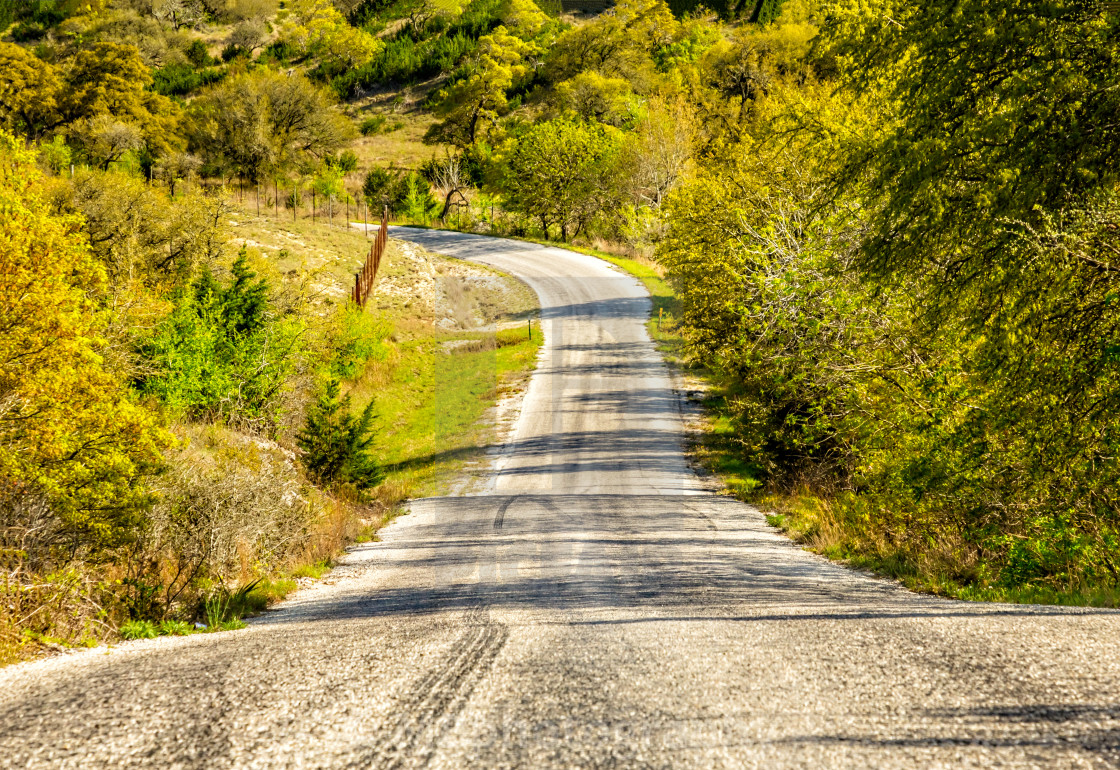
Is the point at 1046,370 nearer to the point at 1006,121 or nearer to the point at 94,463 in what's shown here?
the point at 1006,121

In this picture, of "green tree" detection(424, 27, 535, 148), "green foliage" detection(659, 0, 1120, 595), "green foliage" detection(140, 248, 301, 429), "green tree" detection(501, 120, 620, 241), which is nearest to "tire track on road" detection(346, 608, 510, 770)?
"green foliage" detection(659, 0, 1120, 595)

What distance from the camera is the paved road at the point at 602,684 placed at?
11.1 ft

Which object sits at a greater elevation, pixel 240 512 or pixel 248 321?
pixel 248 321

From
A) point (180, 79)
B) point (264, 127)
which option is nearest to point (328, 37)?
point (180, 79)

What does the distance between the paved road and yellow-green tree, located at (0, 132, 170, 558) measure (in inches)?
99.7

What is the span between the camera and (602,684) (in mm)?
4387

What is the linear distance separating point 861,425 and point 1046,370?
4026 millimetres

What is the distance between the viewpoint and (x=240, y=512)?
1009 centimetres

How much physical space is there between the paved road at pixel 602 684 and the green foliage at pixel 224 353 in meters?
10.6

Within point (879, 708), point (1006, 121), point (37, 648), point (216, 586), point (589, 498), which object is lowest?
point (589, 498)

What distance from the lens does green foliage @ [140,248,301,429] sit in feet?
56.5

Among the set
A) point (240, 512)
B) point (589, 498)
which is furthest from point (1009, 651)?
point (589, 498)

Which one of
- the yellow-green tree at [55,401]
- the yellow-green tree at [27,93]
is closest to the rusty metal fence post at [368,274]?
the yellow-green tree at [55,401]

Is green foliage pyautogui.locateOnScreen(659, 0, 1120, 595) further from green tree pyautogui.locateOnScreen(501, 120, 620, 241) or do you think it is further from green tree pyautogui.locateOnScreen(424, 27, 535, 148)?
green tree pyautogui.locateOnScreen(424, 27, 535, 148)
